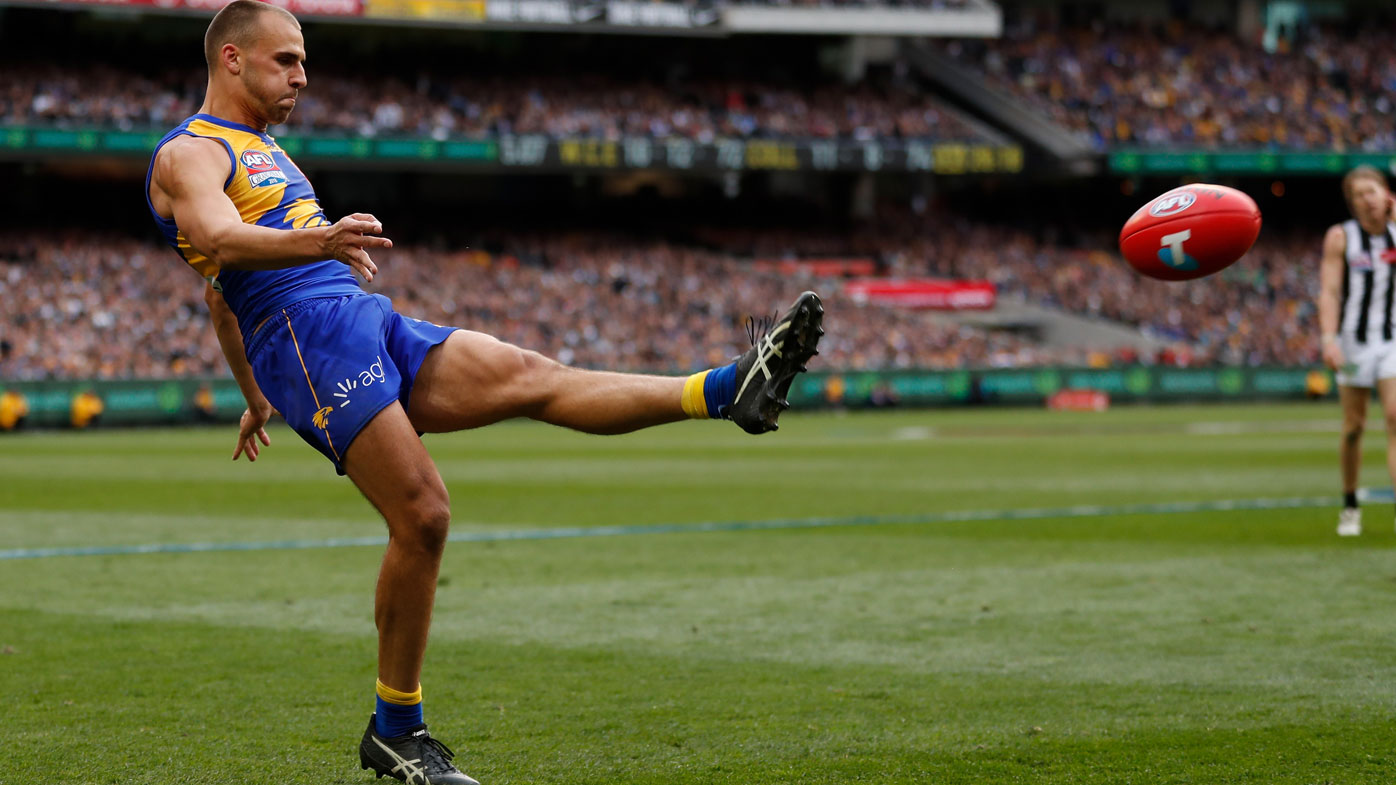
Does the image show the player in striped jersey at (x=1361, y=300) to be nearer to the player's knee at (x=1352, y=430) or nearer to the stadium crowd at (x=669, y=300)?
the player's knee at (x=1352, y=430)

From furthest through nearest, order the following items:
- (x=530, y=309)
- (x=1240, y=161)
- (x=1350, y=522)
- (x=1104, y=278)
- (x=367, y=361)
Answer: (x=1240, y=161)
(x=1104, y=278)
(x=530, y=309)
(x=1350, y=522)
(x=367, y=361)

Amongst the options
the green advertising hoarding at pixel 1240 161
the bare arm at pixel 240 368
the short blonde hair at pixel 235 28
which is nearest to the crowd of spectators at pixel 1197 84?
the green advertising hoarding at pixel 1240 161

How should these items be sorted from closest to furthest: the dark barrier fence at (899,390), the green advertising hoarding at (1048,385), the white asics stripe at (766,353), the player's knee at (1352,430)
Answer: the white asics stripe at (766,353) < the player's knee at (1352,430) < the dark barrier fence at (899,390) < the green advertising hoarding at (1048,385)

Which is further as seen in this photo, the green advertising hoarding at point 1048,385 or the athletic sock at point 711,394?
the green advertising hoarding at point 1048,385

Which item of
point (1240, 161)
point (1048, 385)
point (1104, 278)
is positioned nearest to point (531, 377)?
point (1048, 385)

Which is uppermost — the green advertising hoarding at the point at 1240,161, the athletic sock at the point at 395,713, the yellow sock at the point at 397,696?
the green advertising hoarding at the point at 1240,161

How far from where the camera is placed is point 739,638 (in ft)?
24.1

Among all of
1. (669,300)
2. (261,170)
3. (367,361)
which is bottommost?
(367,361)

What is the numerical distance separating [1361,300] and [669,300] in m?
34.5

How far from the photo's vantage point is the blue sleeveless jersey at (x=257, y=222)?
4.91 m

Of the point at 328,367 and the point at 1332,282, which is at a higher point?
the point at 1332,282

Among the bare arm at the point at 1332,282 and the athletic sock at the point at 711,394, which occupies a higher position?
the bare arm at the point at 1332,282

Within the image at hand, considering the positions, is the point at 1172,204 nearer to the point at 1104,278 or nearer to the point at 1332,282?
the point at 1332,282

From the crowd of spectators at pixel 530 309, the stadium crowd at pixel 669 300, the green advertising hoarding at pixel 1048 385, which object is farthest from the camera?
the green advertising hoarding at pixel 1048 385
